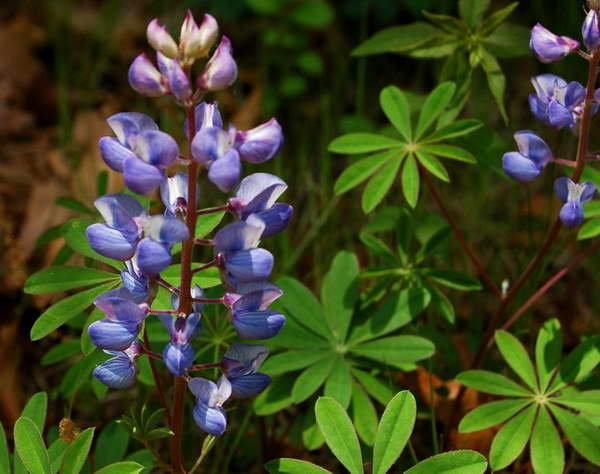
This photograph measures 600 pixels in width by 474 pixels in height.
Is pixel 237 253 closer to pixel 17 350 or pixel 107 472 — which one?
pixel 107 472

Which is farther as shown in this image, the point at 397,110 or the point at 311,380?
the point at 397,110

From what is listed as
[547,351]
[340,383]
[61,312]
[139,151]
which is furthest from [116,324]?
[547,351]

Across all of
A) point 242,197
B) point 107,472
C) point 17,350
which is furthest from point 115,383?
point 17,350

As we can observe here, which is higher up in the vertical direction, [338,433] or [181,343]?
[181,343]

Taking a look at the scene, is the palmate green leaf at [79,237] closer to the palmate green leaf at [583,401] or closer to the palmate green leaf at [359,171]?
the palmate green leaf at [359,171]

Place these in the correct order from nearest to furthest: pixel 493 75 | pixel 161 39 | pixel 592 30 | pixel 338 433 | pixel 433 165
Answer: pixel 161 39
pixel 338 433
pixel 592 30
pixel 433 165
pixel 493 75

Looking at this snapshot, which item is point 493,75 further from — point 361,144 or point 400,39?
point 361,144

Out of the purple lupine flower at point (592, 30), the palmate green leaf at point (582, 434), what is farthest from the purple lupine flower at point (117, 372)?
the purple lupine flower at point (592, 30)

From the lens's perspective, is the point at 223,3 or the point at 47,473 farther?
the point at 223,3
